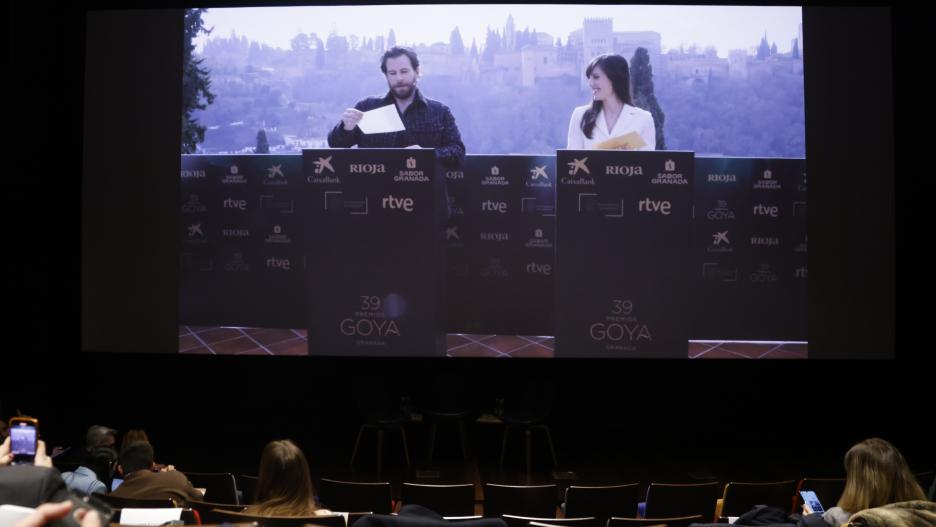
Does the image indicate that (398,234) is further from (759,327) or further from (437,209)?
(759,327)

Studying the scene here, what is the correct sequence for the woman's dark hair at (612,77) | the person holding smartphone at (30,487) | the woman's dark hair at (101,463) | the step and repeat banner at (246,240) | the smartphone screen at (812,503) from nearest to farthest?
the person holding smartphone at (30,487)
the smartphone screen at (812,503)
the woman's dark hair at (101,463)
the woman's dark hair at (612,77)
the step and repeat banner at (246,240)

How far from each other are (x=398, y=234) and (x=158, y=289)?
2178 mm

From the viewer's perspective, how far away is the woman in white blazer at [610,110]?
6.58 meters

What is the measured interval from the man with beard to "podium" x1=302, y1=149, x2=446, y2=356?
98 mm

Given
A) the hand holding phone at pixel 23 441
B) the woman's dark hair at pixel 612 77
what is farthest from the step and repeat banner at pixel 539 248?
the hand holding phone at pixel 23 441

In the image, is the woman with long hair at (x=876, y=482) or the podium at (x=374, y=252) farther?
the podium at (x=374, y=252)

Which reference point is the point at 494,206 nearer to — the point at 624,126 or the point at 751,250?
the point at 624,126

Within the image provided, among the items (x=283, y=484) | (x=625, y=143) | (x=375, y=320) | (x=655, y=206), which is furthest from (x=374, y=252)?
(x=283, y=484)

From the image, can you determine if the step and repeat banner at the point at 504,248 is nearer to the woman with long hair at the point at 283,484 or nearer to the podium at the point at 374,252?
the podium at the point at 374,252

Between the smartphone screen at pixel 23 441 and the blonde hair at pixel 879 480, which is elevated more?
the smartphone screen at pixel 23 441

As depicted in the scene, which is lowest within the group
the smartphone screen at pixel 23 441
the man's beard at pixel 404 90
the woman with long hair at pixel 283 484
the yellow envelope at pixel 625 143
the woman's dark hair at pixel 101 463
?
the woman's dark hair at pixel 101 463

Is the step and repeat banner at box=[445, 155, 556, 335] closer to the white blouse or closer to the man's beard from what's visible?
the white blouse

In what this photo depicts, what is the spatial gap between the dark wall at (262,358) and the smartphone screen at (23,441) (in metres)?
3.69

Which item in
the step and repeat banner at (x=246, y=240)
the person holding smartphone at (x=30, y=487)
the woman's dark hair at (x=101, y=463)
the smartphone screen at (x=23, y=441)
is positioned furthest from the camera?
the step and repeat banner at (x=246, y=240)
